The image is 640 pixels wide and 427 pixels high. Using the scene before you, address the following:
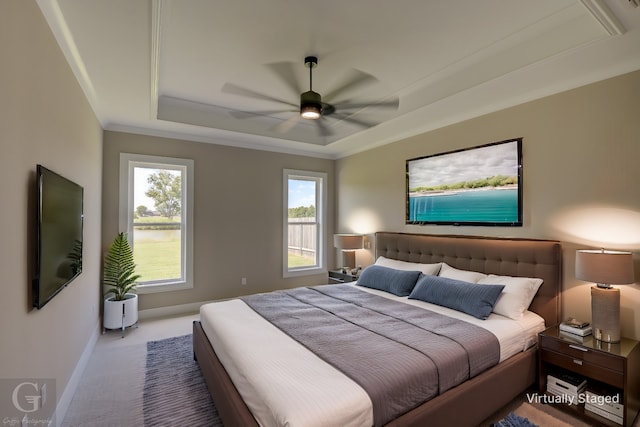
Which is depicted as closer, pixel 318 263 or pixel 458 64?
pixel 458 64

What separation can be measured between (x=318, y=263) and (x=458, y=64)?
4.10 metres

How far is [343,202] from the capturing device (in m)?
5.78

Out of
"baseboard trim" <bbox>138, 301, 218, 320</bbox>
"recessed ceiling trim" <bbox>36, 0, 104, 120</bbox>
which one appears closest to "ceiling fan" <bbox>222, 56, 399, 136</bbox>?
"recessed ceiling trim" <bbox>36, 0, 104, 120</bbox>

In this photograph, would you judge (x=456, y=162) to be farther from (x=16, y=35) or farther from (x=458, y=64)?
(x=16, y=35)

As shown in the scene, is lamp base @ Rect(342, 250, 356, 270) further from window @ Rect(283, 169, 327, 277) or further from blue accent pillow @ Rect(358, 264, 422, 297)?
blue accent pillow @ Rect(358, 264, 422, 297)

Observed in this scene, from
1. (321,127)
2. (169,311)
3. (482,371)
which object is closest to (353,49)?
(321,127)

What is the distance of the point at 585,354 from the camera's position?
2.28m

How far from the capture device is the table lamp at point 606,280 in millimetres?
2244

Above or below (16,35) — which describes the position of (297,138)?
above

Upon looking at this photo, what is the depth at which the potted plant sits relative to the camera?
147 inches

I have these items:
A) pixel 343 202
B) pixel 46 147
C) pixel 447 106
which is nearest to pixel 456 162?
pixel 447 106

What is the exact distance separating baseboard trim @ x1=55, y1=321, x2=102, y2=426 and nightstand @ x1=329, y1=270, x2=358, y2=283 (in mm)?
3270

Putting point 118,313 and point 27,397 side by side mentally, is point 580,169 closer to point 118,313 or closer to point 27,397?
point 27,397

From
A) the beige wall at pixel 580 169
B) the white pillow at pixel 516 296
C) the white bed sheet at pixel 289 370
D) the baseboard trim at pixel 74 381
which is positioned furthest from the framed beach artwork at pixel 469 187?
the baseboard trim at pixel 74 381
